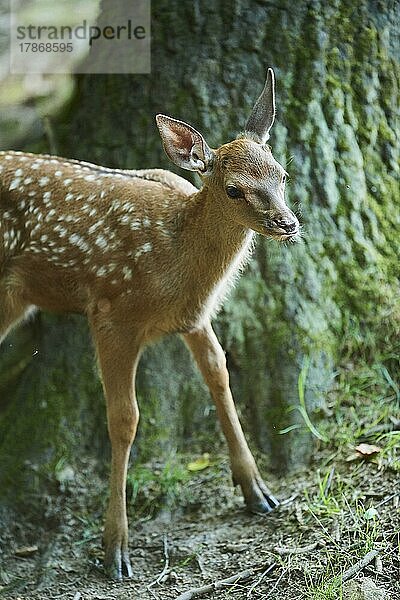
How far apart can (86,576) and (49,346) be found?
1.38 meters

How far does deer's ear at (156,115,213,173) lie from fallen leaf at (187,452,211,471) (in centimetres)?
165

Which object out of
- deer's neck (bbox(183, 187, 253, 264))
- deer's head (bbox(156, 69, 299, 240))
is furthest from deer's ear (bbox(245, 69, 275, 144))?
deer's neck (bbox(183, 187, 253, 264))

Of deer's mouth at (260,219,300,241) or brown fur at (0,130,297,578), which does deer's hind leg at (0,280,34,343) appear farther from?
deer's mouth at (260,219,300,241)

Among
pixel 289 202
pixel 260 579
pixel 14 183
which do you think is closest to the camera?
pixel 260 579

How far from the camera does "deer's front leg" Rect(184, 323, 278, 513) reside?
4.44 meters

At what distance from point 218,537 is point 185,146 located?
6.14 ft

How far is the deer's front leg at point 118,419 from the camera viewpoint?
13.7 ft

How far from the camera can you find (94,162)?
5.16m

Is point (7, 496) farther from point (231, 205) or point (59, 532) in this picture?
point (231, 205)

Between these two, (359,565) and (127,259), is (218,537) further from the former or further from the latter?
(127,259)

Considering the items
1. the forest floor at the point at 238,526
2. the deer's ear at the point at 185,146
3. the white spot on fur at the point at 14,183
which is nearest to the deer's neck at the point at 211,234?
the deer's ear at the point at 185,146

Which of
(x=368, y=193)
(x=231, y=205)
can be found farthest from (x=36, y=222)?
(x=368, y=193)

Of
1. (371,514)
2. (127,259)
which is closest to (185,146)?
(127,259)

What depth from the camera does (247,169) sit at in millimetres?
3871
